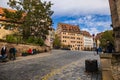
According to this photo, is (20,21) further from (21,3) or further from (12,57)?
(12,57)

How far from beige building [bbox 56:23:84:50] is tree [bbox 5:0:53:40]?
8028 cm

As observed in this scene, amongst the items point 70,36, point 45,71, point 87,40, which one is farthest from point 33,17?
point 87,40

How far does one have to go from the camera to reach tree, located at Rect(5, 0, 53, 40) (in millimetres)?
47094

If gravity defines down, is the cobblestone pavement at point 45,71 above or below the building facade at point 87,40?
below

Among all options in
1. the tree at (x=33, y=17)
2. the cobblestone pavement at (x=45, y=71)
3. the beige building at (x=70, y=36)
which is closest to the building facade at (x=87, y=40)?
the beige building at (x=70, y=36)

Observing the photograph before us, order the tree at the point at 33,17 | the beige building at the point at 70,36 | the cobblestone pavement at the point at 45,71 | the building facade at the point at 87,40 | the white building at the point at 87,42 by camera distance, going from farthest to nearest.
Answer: the white building at the point at 87,42 → the building facade at the point at 87,40 → the beige building at the point at 70,36 → the tree at the point at 33,17 → the cobblestone pavement at the point at 45,71

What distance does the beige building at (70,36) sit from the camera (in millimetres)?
136250

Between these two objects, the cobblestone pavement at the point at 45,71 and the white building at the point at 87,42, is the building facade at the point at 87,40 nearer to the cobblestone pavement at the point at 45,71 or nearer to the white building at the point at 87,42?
the white building at the point at 87,42

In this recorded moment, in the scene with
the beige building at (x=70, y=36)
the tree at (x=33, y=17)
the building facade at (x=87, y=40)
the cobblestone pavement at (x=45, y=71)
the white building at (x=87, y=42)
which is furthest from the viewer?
the white building at (x=87, y=42)

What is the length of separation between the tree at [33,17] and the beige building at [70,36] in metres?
80.3

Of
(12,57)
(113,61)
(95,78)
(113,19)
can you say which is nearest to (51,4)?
(12,57)

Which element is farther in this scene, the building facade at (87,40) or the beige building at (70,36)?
the building facade at (87,40)

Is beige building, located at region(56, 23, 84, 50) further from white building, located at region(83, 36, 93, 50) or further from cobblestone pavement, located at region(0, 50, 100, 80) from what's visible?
cobblestone pavement, located at region(0, 50, 100, 80)

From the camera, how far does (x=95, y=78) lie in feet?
38.1
